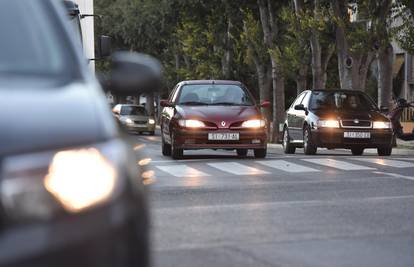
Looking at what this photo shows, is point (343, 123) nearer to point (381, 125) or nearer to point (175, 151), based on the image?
point (381, 125)

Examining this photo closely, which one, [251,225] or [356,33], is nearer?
[251,225]

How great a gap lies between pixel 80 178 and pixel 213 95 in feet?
53.2

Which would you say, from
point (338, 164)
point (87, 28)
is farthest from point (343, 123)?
point (87, 28)

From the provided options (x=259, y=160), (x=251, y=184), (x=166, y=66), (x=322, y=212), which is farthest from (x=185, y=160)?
(x=166, y=66)

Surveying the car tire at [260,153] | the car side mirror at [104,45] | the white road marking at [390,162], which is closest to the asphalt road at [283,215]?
the white road marking at [390,162]

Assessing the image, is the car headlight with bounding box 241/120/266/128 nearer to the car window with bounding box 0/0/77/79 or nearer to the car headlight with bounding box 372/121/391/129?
the car headlight with bounding box 372/121/391/129

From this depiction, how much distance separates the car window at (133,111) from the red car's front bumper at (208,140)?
110 feet

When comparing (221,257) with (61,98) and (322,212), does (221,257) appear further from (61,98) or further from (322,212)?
(61,98)

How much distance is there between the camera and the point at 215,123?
707 inches

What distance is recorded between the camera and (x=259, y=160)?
17688 millimetres

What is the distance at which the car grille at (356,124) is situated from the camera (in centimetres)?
2077

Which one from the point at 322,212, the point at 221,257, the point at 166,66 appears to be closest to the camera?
the point at 221,257

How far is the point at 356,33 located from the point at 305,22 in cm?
188

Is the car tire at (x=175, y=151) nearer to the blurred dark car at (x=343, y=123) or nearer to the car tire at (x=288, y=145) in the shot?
the blurred dark car at (x=343, y=123)
